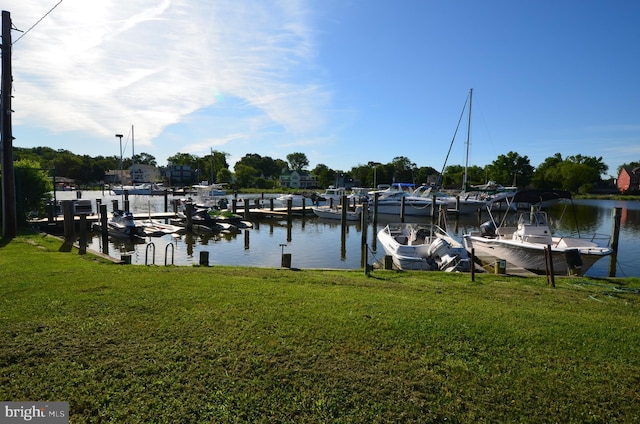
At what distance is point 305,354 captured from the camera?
525 cm

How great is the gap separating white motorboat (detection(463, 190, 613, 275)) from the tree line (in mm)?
70339

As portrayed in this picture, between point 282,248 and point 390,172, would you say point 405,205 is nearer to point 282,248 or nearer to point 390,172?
point 282,248

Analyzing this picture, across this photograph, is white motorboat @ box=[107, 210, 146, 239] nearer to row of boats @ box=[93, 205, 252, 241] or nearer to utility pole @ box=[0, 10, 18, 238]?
row of boats @ box=[93, 205, 252, 241]

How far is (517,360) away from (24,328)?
A: 24.4 feet

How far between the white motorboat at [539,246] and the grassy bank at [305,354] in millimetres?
7200

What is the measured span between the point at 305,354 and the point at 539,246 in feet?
49.7

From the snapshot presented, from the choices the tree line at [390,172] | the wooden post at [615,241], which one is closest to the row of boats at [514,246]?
the wooden post at [615,241]

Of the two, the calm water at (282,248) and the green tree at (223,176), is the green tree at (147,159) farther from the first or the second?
the calm water at (282,248)

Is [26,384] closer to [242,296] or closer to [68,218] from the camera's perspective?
[242,296]

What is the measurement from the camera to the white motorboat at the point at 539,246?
15250 mm

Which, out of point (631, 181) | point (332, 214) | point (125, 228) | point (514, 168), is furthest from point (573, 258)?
point (631, 181)

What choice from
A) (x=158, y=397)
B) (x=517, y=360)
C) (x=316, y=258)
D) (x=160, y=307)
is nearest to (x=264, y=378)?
(x=158, y=397)

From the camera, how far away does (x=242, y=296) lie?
784cm

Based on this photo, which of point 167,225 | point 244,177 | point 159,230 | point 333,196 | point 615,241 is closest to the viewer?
point 615,241
